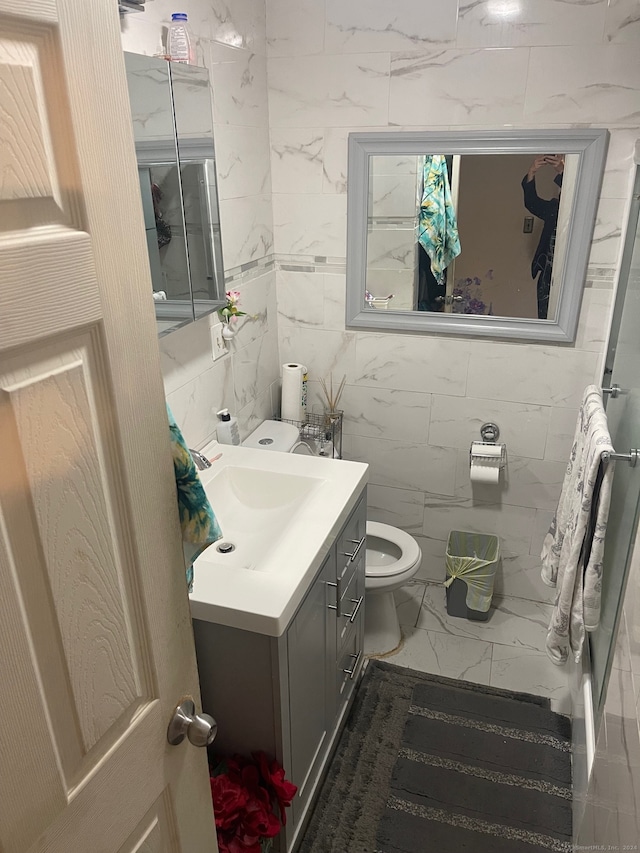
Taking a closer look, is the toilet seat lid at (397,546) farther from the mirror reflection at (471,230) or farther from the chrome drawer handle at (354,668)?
the mirror reflection at (471,230)

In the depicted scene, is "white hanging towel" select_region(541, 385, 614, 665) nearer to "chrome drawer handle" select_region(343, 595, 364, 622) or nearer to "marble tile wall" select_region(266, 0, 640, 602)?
"marble tile wall" select_region(266, 0, 640, 602)

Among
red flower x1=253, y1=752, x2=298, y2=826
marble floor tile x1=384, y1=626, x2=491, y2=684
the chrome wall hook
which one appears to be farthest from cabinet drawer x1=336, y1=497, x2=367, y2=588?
the chrome wall hook

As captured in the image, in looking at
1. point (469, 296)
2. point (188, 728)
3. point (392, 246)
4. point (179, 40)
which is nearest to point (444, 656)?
point (469, 296)

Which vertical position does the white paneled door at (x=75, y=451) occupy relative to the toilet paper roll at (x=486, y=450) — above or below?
above

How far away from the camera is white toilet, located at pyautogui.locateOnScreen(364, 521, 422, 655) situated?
7.89 ft

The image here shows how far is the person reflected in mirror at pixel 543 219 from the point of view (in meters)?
2.20

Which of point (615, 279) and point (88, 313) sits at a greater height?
point (88, 313)

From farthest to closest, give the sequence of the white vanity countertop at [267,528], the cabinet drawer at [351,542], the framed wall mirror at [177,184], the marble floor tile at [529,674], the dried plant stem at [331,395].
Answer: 1. the dried plant stem at [331,395]
2. the marble floor tile at [529,674]
3. the cabinet drawer at [351,542]
4. the framed wall mirror at [177,184]
5. the white vanity countertop at [267,528]

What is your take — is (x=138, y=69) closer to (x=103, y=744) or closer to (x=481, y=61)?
(x=481, y=61)

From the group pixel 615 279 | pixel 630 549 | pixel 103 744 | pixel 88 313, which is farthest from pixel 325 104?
pixel 103 744

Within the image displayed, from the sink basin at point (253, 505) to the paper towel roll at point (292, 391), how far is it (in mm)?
689

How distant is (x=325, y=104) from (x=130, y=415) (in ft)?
6.37

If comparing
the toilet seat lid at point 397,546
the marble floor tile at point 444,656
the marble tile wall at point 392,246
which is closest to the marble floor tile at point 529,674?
the marble floor tile at point 444,656

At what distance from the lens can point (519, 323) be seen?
7.89 ft
